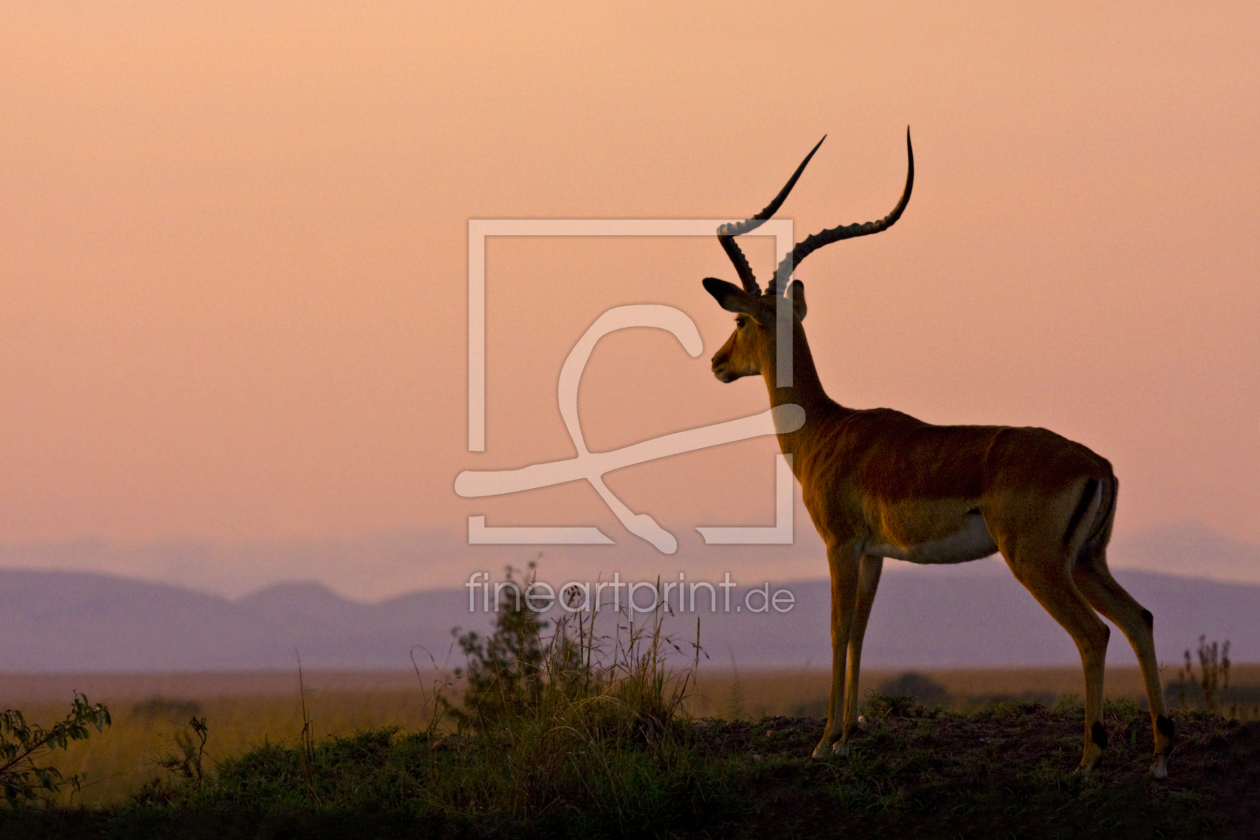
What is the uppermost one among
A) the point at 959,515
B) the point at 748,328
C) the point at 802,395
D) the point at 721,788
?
the point at 748,328

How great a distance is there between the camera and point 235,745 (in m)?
12.9

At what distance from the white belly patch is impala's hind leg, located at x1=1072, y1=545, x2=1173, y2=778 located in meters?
0.68

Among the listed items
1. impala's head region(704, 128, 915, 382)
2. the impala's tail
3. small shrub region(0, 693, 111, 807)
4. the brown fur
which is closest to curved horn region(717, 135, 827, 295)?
impala's head region(704, 128, 915, 382)

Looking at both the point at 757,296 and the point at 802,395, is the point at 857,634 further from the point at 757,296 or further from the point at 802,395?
the point at 757,296

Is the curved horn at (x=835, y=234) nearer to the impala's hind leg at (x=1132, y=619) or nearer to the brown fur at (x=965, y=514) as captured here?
the brown fur at (x=965, y=514)

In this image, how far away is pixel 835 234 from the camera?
44.0 ft

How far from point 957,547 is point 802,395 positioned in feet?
7.77

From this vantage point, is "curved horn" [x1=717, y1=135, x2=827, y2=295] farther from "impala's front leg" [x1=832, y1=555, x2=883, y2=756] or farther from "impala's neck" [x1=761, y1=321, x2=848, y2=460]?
"impala's front leg" [x1=832, y1=555, x2=883, y2=756]

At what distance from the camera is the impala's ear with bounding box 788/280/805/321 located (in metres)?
13.7

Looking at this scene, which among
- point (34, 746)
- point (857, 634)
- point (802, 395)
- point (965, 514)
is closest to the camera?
point (965, 514)

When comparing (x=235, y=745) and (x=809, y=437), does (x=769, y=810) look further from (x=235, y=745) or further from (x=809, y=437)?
(x=235, y=745)

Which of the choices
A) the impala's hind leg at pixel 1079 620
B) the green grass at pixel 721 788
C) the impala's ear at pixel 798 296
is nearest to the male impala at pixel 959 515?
the impala's hind leg at pixel 1079 620

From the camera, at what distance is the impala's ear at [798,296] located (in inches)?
539

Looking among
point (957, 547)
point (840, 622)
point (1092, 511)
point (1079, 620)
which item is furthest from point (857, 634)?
point (1092, 511)
